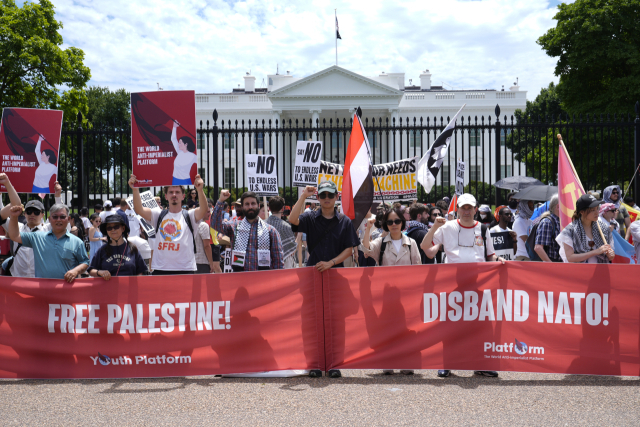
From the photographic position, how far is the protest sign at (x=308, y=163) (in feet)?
30.0

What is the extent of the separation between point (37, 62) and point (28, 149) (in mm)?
16667

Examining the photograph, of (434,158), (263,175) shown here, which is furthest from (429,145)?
(263,175)

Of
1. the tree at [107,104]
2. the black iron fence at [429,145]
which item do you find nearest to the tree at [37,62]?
the black iron fence at [429,145]

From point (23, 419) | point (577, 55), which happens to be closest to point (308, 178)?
point (23, 419)

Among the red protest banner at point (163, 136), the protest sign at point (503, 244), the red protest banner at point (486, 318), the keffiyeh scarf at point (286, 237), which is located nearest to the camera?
the red protest banner at point (486, 318)

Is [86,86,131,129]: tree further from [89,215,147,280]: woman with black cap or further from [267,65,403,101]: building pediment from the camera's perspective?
[89,215,147,280]: woman with black cap

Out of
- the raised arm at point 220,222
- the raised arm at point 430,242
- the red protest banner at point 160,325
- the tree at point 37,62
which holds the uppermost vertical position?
the tree at point 37,62

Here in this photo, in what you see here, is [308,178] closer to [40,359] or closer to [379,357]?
[379,357]

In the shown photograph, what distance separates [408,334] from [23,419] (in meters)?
3.29

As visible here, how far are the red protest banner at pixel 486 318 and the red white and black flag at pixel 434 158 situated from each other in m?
3.18

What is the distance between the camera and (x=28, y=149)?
7.45 meters

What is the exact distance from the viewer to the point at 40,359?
16.9ft

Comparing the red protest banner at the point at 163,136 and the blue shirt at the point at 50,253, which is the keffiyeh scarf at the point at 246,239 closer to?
the red protest banner at the point at 163,136

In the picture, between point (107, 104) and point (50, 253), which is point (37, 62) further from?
point (107, 104)
